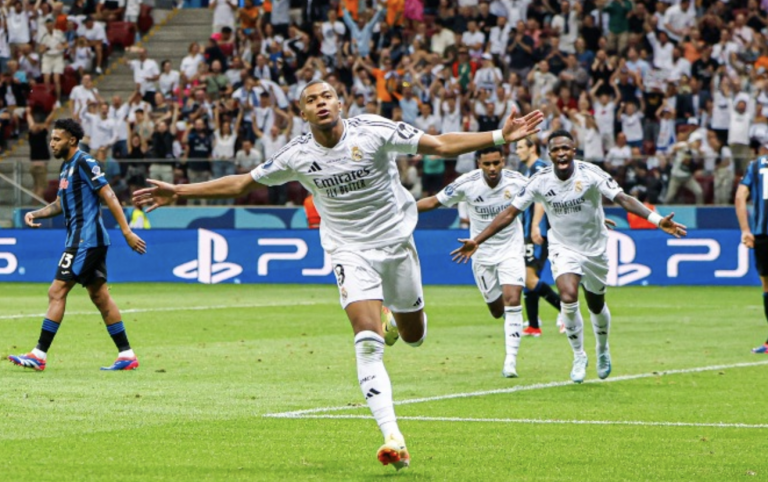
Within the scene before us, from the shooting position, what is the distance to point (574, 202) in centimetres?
1330

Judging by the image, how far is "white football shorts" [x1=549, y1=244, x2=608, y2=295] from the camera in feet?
43.6

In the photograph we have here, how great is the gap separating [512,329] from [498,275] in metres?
1.43

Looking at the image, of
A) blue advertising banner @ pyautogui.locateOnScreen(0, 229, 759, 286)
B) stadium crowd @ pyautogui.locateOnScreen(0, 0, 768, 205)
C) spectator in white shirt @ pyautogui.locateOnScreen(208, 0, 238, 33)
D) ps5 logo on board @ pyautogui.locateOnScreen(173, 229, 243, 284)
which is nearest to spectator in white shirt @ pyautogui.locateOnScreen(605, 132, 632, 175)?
stadium crowd @ pyautogui.locateOnScreen(0, 0, 768, 205)

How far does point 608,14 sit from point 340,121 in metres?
24.6

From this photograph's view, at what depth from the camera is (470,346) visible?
656 inches

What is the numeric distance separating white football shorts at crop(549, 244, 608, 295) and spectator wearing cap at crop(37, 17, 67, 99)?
80.9ft

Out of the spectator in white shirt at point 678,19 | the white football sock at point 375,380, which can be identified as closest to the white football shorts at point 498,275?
the white football sock at point 375,380

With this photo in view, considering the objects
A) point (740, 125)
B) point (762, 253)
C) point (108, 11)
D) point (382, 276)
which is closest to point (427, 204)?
point (762, 253)

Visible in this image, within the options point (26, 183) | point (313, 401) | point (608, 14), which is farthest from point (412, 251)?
point (608, 14)

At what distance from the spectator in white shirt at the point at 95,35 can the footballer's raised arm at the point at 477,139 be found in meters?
29.3

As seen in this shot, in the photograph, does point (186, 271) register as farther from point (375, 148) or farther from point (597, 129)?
point (375, 148)

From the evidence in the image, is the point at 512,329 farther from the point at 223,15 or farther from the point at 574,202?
the point at 223,15

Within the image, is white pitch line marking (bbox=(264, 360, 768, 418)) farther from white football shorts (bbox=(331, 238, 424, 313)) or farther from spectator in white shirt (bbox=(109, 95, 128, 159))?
spectator in white shirt (bbox=(109, 95, 128, 159))

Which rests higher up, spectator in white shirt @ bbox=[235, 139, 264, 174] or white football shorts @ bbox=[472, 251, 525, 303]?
white football shorts @ bbox=[472, 251, 525, 303]
